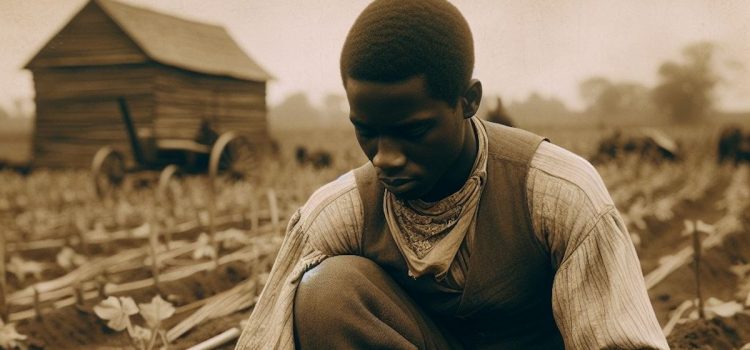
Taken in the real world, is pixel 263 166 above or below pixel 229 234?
below

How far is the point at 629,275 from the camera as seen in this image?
1.52m

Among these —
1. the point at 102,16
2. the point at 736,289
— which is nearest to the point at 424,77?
the point at 736,289

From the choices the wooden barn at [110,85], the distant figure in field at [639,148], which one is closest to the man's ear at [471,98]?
the distant figure in field at [639,148]

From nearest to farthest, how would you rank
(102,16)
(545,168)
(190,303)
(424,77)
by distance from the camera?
(424,77), (545,168), (190,303), (102,16)

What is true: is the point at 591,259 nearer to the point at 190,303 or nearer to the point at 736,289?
the point at 190,303

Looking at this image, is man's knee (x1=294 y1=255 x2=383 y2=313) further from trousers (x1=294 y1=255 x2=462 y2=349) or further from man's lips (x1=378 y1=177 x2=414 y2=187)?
man's lips (x1=378 y1=177 x2=414 y2=187)

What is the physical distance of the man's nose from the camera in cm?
150

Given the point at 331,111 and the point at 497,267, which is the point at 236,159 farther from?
the point at 331,111

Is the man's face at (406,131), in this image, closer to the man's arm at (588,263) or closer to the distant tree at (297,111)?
the man's arm at (588,263)

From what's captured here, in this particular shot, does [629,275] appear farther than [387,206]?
No

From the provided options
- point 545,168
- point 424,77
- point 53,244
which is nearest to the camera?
point 424,77

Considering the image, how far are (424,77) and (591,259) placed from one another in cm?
53

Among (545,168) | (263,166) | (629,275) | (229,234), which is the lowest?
(263,166)

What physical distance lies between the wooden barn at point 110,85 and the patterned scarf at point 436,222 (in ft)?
39.3
